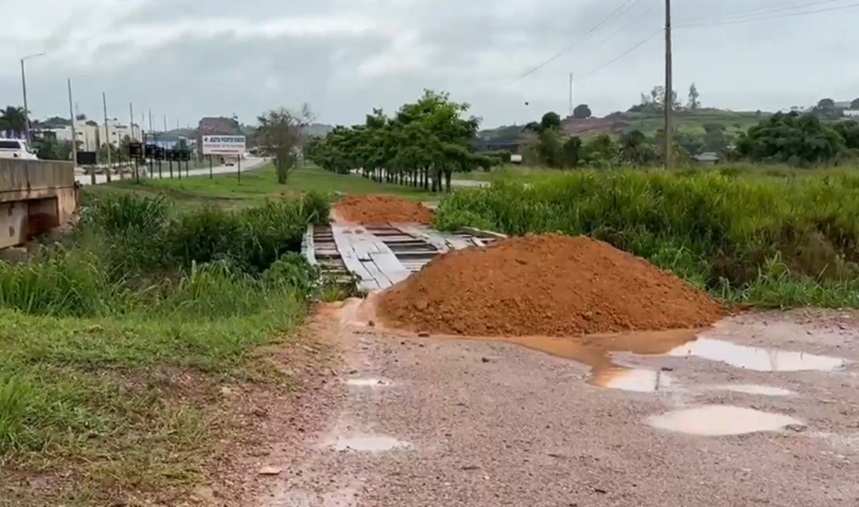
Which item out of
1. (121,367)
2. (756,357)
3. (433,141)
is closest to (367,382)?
Answer: (121,367)

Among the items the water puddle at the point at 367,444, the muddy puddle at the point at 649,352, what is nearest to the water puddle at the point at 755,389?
the muddy puddle at the point at 649,352

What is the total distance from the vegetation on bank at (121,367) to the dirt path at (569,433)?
0.63 metres

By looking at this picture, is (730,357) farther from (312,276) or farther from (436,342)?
(312,276)

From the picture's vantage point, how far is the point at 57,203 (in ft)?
62.3

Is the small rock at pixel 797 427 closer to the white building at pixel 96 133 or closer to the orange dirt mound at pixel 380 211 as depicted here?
the orange dirt mound at pixel 380 211

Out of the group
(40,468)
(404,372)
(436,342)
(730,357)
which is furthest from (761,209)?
(40,468)

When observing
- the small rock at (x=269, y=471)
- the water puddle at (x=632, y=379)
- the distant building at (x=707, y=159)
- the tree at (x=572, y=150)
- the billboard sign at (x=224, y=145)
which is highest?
the billboard sign at (x=224, y=145)

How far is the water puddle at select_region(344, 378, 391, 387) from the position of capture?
6.70 meters

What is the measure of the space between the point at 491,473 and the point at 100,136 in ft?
302

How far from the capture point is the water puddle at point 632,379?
7.00 meters

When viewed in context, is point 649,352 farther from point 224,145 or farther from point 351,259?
point 224,145

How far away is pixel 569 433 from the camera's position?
5523 mm

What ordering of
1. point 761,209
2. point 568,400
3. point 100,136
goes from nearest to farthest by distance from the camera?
point 568,400 → point 761,209 → point 100,136

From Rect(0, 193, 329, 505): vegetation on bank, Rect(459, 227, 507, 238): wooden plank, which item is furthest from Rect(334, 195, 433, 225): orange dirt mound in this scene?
Rect(0, 193, 329, 505): vegetation on bank
